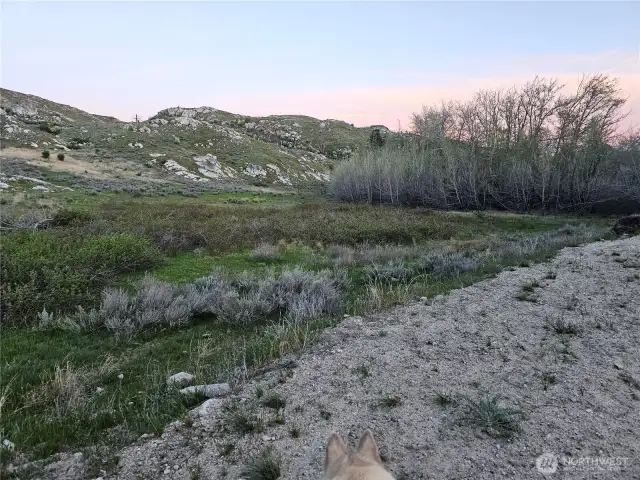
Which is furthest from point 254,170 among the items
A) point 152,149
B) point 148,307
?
point 148,307

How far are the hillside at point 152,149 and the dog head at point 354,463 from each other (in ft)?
143

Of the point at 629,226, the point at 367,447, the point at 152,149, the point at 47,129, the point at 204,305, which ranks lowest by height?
the point at 204,305

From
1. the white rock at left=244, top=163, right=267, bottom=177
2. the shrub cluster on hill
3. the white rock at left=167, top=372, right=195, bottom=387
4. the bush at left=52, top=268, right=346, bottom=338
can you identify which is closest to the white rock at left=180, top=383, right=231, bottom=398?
the white rock at left=167, top=372, right=195, bottom=387

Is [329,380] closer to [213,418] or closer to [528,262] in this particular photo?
[213,418]

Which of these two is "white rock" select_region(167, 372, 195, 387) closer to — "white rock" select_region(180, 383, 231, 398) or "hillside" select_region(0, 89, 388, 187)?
"white rock" select_region(180, 383, 231, 398)

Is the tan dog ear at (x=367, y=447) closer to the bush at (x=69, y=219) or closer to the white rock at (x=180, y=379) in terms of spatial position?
the white rock at (x=180, y=379)

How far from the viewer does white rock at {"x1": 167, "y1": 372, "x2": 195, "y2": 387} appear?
4.56 meters

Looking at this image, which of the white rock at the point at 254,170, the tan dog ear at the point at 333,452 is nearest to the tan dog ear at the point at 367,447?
the tan dog ear at the point at 333,452

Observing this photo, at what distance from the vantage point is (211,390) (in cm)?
426

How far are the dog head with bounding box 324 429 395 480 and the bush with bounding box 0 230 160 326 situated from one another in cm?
747

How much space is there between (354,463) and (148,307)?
657 centimetres

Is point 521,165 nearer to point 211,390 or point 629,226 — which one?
point 629,226

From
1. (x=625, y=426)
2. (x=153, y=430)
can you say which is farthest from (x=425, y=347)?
(x=153, y=430)

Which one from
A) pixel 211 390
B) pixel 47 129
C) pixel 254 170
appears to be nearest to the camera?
pixel 211 390
